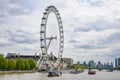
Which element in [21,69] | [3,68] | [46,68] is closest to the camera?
[3,68]

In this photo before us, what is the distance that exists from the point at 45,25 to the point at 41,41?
5.52 metres

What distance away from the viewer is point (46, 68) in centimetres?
13688

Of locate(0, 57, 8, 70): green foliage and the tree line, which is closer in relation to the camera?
locate(0, 57, 8, 70): green foliage

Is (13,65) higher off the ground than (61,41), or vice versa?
(61,41)

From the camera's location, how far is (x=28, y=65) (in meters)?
122

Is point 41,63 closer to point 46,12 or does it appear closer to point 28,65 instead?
point 28,65

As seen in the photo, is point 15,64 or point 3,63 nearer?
point 3,63

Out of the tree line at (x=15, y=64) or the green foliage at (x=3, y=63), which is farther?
the tree line at (x=15, y=64)

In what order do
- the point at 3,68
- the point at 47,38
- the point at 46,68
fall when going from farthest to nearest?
the point at 46,68 < the point at 47,38 < the point at 3,68

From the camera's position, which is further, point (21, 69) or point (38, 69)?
point (38, 69)

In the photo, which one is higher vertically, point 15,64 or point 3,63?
point 3,63

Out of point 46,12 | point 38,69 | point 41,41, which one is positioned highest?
point 46,12

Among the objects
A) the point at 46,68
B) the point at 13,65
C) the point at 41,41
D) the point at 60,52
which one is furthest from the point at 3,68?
the point at 46,68

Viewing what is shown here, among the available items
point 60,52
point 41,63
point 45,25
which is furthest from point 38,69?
point 45,25
